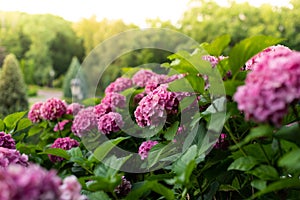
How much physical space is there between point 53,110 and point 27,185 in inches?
56.5

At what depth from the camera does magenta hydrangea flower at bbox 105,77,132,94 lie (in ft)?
6.56

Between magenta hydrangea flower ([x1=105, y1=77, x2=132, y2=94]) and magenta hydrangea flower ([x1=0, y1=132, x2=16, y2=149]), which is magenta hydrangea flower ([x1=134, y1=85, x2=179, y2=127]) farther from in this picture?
magenta hydrangea flower ([x1=105, y1=77, x2=132, y2=94])

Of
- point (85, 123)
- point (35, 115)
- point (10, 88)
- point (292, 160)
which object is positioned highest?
point (292, 160)

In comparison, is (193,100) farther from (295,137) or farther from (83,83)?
(83,83)

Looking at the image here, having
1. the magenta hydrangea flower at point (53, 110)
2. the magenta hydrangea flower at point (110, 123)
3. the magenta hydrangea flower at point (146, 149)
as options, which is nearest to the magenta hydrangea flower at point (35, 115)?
the magenta hydrangea flower at point (53, 110)

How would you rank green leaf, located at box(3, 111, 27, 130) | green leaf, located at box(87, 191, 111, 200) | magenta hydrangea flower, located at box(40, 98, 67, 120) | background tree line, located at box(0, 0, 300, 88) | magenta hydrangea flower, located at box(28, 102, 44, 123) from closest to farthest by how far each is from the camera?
green leaf, located at box(87, 191, 111, 200), green leaf, located at box(3, 111, 27, 130), magenta hydrangea flower, located at box(40, 98, 67, 120), magenta hydrangea flower, located at box(28, 102, 44, 123), background tree line, located at box(0, 0, 300, 88)

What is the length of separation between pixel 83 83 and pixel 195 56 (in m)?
15.2

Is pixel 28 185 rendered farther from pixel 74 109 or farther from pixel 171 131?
pixel 74 109

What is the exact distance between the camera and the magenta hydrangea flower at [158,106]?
113cm

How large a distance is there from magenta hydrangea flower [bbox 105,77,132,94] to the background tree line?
14.2m

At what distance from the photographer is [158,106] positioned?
1.13 metres

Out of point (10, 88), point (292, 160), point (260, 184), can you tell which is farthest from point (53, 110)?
point (10, 88)

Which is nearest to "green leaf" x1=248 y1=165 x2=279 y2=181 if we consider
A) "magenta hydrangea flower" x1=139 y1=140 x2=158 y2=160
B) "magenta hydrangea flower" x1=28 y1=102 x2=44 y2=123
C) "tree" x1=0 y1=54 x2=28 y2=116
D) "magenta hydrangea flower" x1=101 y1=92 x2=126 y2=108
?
"magenta hydrangea flower" x1=139 y1=140 x2=158 y2=160

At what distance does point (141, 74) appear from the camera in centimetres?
207
